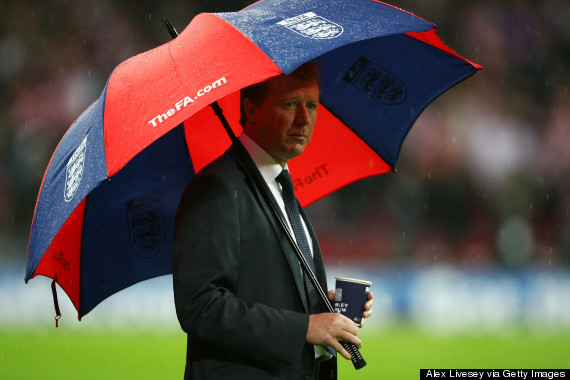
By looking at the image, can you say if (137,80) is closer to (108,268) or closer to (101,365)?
(108,268)

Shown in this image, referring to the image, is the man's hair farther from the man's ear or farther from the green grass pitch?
the green grass pitch

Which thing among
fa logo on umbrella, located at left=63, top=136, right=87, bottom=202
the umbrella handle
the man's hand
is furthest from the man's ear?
the man's hand

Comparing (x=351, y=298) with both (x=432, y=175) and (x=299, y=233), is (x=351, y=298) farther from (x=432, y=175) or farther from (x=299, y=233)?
(x=432, y=175)

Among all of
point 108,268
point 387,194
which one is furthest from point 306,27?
point 387,194


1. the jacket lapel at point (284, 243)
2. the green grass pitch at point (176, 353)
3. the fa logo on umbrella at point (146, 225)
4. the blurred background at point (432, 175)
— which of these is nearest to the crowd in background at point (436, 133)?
the blurred background at point (432, 175)

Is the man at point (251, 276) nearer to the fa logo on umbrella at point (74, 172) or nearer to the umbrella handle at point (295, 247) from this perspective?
the umbrella handle at point (295, 247)

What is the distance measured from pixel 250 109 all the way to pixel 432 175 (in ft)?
24.4

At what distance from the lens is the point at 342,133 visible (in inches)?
120

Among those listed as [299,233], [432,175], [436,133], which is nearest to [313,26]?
[299,233]

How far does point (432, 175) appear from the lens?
9.52 m

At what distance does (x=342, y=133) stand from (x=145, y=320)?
15.2 ft

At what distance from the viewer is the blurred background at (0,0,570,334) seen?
726 centimetres

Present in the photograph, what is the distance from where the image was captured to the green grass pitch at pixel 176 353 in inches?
234

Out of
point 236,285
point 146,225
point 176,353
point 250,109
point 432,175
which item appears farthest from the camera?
point 432,175
